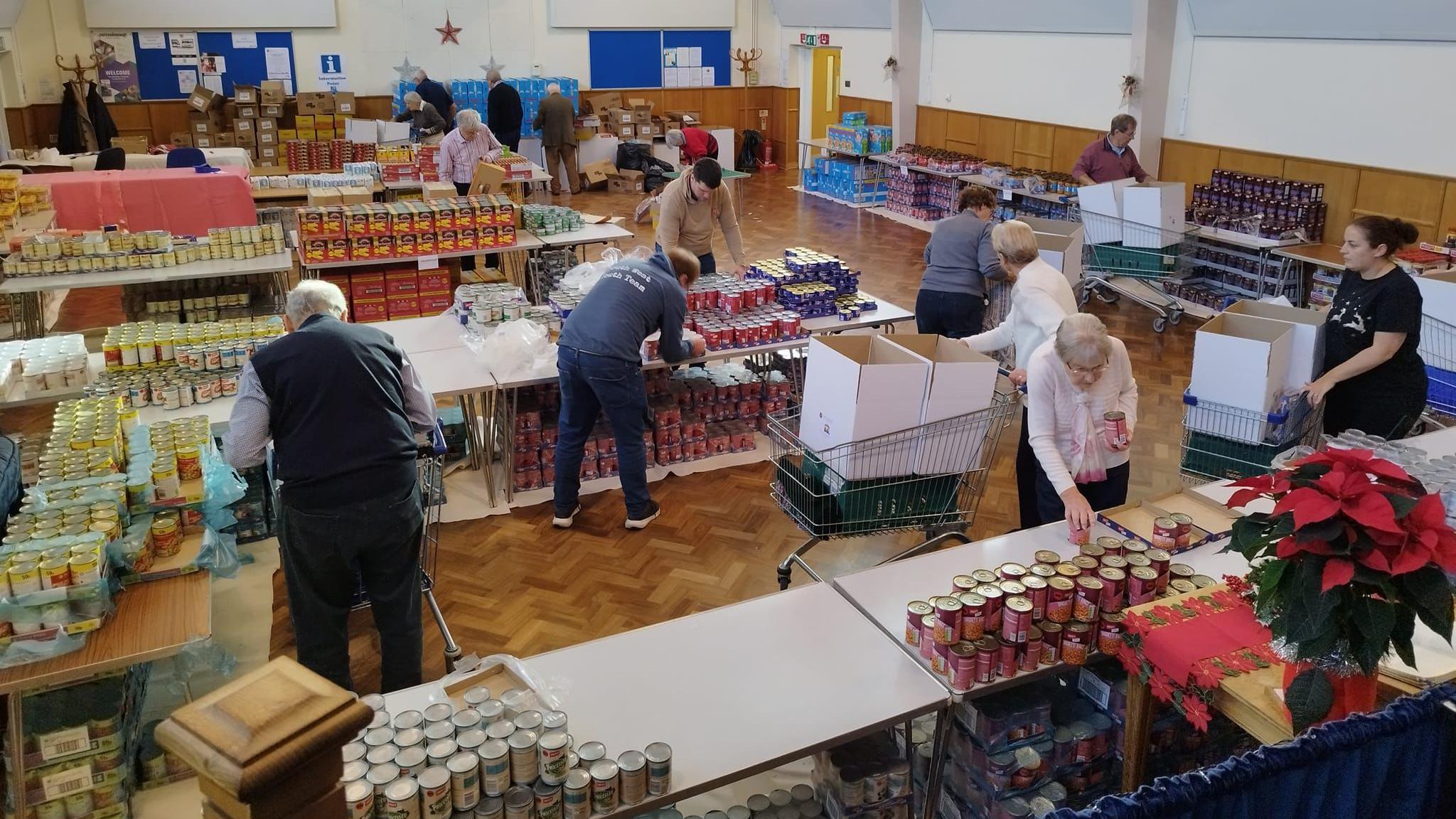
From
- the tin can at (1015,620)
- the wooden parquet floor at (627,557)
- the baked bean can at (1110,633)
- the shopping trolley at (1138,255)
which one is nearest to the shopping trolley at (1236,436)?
the wooden parquet floor at (627,557)

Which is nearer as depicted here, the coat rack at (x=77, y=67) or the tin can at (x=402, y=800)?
the tin can at (x=402, y=800)

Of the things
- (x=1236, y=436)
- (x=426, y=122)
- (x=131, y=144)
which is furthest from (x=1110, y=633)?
(x=131, y=144)

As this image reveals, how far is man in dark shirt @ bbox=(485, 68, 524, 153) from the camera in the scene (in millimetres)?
14648

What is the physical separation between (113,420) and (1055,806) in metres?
3.77

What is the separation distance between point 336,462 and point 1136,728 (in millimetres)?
2595

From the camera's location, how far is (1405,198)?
8344mm

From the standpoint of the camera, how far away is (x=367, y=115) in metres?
16.0

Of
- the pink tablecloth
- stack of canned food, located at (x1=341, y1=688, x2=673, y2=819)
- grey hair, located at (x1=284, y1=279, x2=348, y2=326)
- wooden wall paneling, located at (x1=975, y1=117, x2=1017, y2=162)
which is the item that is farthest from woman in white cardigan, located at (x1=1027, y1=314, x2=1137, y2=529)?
wooden wall paneling, located at (x1=975, y1=117, x2=1017, y2=162)

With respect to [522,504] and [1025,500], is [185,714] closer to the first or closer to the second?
[1025,500]

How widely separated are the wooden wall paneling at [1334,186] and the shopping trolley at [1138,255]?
43.3 inches

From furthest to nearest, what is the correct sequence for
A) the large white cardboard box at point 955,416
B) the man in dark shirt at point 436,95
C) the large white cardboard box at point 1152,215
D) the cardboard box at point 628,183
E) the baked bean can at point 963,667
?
the cardboard box at point 628,183, the man in dark shirt at point 436,95, the large white cardboard box at point 1152,215, the large white cardboard box at point 955,416, the baked bean can at point 963,667

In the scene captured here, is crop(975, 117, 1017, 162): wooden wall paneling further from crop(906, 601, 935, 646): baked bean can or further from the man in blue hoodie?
crop(906, 601, 935, 646): baked bean can

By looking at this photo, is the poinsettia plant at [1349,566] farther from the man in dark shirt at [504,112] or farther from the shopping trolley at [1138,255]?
the man in dark shirt at [504,112]

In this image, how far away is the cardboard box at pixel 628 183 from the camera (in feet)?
53.1
